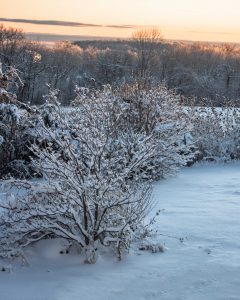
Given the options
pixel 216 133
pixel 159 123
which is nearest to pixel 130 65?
pixel 216 133


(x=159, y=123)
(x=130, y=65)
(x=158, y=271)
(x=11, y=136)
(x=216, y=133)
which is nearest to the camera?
(x=158, y=271)

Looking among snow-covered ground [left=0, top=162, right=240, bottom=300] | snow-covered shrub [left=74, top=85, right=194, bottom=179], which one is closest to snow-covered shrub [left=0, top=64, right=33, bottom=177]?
snow-covered shrub [left=74, top=85, right=194, bottom=179]

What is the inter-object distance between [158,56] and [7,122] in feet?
212

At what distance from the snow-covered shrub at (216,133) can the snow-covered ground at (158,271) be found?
25.6 ft

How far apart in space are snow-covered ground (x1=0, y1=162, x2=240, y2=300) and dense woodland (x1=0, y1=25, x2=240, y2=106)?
44.3 m

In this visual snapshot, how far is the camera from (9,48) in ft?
180

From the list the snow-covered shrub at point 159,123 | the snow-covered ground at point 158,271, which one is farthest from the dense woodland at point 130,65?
the snow-covered ground at point 158,271

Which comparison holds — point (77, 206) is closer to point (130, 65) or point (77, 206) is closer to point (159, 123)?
point (159, 123)

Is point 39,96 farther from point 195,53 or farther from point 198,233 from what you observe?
point 198,233

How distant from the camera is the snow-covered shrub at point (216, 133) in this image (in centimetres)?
1528

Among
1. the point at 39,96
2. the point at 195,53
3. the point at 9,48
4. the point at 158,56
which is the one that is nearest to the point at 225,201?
the point at 39,96

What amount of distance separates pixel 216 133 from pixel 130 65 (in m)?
60.7

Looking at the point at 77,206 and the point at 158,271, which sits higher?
the point at 77,206

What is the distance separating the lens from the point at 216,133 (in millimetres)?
15781
